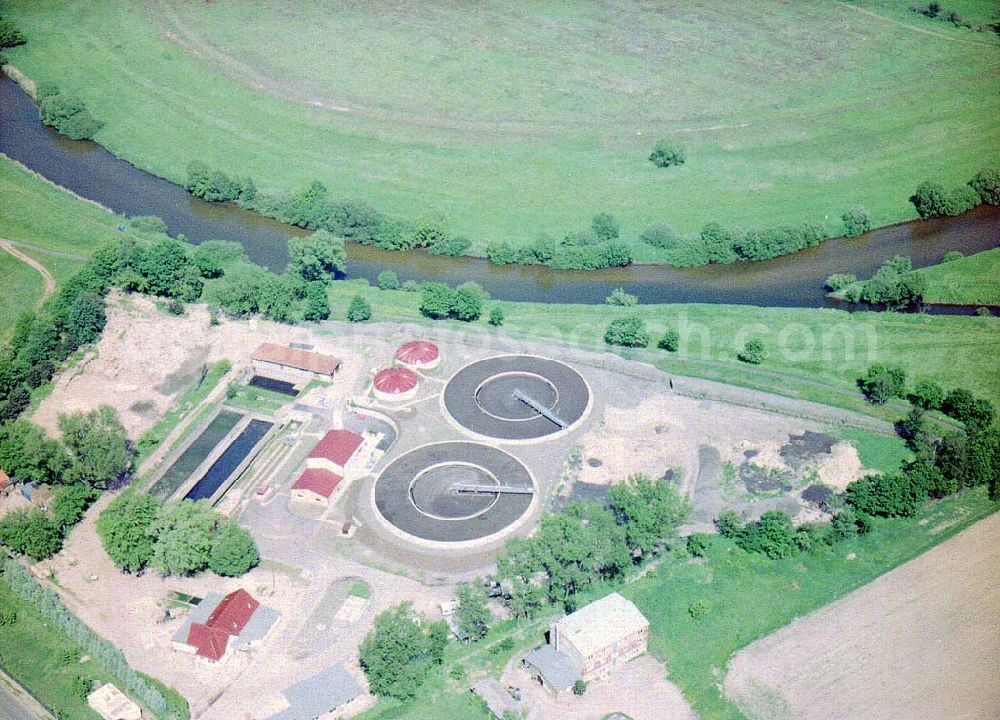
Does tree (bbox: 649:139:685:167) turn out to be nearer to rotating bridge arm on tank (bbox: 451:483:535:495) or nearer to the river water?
the river water

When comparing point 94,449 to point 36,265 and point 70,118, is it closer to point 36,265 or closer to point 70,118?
point 36,265

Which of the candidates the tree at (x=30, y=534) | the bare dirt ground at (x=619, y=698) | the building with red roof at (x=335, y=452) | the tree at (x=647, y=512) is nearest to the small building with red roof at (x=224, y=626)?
the tree at (x=30, y=534)

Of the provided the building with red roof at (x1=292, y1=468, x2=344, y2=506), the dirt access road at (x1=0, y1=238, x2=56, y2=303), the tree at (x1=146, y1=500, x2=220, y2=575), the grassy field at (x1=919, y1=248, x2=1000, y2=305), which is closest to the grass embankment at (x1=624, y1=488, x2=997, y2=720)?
the building with red roof at (x1=292, y1=468, x2=344, y2=506)

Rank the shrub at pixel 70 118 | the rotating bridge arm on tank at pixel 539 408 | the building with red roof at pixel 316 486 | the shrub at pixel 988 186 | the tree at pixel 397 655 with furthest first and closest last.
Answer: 1. the shrub at pixel 70 118
2. the shrub at pixel 988 186
3. the rotating bridge arm on tank at pixel 539 408
4. the building with red roof at pixel 316 486
5. the tree at pixel 397 655

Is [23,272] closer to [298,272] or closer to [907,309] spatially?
[298,272]

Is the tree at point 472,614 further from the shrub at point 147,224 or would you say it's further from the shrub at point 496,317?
the shrub at point 147,224
